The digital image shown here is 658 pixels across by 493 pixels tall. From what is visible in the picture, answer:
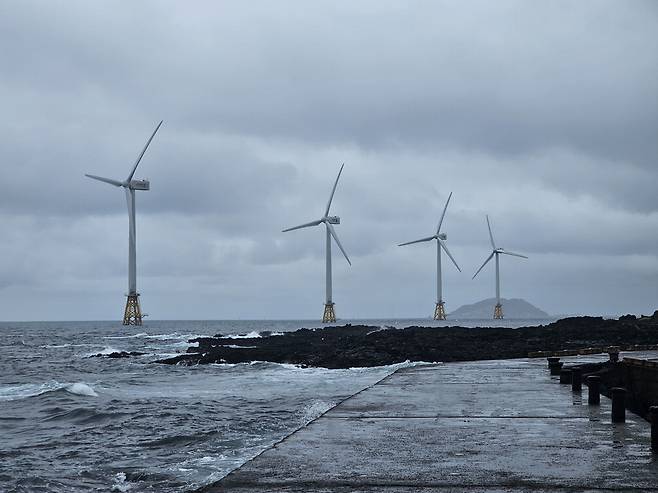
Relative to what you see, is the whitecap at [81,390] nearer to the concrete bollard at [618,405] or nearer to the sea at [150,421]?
the sea at [150,421]

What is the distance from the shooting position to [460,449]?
9.97 metres

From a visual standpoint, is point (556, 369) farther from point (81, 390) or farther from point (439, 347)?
point (439, 347)

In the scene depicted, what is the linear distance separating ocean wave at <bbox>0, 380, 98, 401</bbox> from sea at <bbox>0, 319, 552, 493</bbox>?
0.05 m

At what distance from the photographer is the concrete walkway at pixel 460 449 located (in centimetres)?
805

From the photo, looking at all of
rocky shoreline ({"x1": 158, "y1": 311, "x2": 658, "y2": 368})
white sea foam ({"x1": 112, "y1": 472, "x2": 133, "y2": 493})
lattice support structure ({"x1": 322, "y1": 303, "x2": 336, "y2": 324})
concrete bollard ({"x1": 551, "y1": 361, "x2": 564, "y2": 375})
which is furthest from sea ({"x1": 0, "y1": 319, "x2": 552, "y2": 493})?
Result: lattice support structure ({"x1": 322, "y1": 303, "x2": 336, "y2": 324})

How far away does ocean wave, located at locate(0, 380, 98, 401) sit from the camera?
27539 mm

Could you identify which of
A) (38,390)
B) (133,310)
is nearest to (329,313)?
(133,310)

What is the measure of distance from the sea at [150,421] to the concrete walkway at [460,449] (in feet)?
7.03

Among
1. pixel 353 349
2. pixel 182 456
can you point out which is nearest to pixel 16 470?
pixel 182 456

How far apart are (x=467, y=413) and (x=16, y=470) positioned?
7.87 m

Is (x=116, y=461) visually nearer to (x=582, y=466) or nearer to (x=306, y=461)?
(x=306, y=461)

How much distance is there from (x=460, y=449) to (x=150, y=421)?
11.8 meters

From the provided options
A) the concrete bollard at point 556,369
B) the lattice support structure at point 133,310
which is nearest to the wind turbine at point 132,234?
the lattice support structure at point 133,310

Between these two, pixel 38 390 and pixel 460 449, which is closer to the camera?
pixel 460 449
